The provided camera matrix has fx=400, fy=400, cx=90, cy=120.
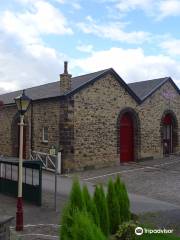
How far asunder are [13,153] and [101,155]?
755cm

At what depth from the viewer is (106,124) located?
25047mm

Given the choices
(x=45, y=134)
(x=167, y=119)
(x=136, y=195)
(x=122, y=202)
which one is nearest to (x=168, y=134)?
(x=167, y=119)

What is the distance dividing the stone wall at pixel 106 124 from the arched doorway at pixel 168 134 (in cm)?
107

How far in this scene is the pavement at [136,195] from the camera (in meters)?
11.9

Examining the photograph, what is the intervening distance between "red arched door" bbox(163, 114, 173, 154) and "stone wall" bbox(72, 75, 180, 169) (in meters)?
1.07

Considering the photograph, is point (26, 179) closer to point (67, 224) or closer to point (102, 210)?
point (102, 210)

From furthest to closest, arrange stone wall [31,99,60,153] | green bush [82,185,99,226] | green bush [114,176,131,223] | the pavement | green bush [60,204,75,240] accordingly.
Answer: stone wall [31,99,60,153] < the pavement < green bush [114,176,131,223] < green bush [82,185,99,226] < green bush [60,204,75,240]

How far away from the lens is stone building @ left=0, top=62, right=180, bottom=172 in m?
23.3

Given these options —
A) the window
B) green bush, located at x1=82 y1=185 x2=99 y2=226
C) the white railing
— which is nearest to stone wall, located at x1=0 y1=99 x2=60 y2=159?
the window

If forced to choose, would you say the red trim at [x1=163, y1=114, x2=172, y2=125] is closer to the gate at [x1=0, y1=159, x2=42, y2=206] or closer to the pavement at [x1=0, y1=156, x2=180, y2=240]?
the pavement at [x1=0, y1=156, x2=180, y2=240]

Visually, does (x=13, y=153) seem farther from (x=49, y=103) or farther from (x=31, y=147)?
(x=49, y=103)

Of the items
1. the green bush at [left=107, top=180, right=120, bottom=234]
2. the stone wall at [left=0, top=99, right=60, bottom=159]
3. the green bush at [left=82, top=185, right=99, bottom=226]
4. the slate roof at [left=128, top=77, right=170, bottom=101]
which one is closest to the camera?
the green bush at [left=82, top=185, right=99, bottom=226]

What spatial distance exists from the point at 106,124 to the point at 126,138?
2445 millimetres

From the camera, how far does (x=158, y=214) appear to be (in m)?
12.9
